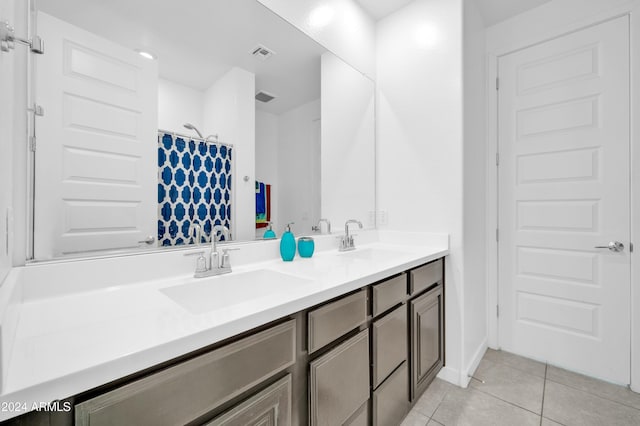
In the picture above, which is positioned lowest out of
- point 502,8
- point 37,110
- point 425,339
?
point 425,339

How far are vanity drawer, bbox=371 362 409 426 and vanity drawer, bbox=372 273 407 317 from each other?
0.34 meters

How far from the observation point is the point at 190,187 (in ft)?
3.89

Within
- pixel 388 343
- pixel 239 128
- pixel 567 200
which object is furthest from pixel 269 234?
pixel 567 200

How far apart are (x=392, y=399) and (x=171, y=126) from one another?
1563 mm

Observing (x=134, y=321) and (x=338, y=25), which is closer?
(x=134, y=321)

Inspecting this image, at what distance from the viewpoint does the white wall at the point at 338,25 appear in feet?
5.30

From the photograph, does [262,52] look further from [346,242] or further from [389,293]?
[389,293]

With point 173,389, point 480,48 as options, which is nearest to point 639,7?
point 480,48

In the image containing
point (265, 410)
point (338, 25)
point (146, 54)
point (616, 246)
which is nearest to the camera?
point (265, 410)

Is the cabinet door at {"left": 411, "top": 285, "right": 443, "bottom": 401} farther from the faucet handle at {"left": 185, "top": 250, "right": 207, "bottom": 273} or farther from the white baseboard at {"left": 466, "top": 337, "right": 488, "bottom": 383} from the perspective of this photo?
the faucet handle at {"left": 185, "top": 250, "right": 207, "bottom": 273}

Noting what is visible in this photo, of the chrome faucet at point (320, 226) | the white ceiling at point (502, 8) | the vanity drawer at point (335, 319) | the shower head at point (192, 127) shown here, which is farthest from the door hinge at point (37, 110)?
the white ceiling at point (502, 8)

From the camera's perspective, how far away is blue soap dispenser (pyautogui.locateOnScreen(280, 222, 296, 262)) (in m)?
1.41

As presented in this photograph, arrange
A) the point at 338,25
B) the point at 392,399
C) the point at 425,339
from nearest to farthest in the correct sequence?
1. the point at 392,399
2. the point at 425,339
3. the point at 338,25

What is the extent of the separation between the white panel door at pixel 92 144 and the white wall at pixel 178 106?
30mm
